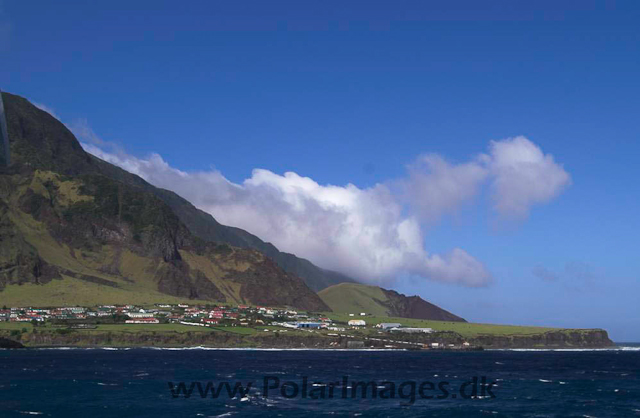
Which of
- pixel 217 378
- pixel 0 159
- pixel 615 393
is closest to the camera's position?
pixel 0 159

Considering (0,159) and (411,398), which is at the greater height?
(0,159)

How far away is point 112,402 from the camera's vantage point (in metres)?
91.6

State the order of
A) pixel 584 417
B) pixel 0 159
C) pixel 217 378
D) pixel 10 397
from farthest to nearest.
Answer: pixel 217 378 → pixel 10 397 → pixel 584 417 → pixel 0 159

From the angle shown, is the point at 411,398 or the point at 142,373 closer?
the point at 411,398

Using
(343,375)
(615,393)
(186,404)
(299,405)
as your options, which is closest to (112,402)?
(186,404)

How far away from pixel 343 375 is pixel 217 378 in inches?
1113

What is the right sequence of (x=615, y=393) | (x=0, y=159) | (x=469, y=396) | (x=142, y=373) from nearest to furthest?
(x=0, y=159), (x=469, y=396), (x=615, y=393), (x=142, y=373)

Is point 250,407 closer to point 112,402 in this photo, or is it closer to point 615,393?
point 112,402

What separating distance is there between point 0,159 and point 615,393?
116287mm

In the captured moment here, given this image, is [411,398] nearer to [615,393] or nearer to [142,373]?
[615,393]

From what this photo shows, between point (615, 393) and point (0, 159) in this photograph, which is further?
point (615, 393)

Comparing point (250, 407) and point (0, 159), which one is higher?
point (0, 159)

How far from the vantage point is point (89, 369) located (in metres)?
151

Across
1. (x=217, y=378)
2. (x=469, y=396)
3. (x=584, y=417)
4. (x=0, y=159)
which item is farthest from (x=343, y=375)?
(x=0, y=159)
